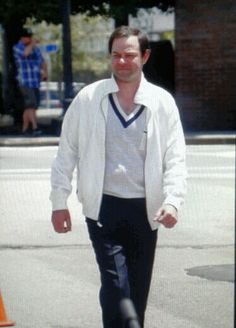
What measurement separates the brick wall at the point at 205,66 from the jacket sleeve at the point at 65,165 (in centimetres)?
2036

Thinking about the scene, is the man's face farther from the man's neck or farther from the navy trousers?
the navy trousers

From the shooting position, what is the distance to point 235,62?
86.3 ft

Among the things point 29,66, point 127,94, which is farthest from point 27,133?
point 127,94

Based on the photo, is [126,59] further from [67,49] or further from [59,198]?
[67,49]

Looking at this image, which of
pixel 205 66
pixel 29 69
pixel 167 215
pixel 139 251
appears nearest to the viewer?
pixel 167 215

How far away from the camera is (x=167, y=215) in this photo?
5.65 m

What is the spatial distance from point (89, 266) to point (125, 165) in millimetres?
4165

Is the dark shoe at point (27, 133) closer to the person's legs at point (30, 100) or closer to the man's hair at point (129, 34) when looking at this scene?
the person's legs at point (30, 100)

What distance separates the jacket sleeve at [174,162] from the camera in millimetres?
5770

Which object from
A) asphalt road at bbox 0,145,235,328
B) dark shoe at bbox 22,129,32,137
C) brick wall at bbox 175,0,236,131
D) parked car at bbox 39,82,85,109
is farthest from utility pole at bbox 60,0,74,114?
parked car at bbox 39,82,85,109

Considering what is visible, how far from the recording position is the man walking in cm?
575

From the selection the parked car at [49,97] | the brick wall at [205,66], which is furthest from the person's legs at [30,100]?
the parked car at [49,97]

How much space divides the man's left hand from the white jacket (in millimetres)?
34

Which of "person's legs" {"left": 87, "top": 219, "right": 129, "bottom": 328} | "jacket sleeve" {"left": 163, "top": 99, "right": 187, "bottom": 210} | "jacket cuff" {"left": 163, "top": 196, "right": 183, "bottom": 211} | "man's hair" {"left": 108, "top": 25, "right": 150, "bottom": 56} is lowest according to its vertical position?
"person's legs" {"left": 87, "top": 219, "right": 129, "bottom": 328}
